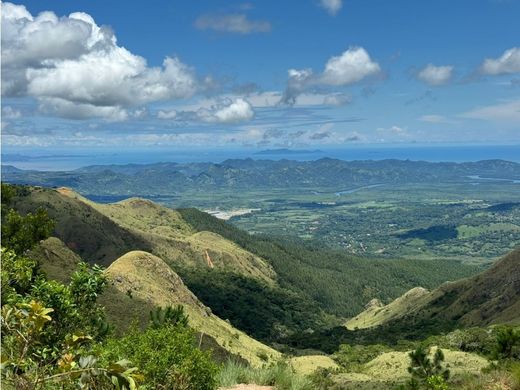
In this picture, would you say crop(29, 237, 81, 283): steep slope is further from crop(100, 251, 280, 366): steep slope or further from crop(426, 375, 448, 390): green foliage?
crop(426, 375, 448, 390): green foliage

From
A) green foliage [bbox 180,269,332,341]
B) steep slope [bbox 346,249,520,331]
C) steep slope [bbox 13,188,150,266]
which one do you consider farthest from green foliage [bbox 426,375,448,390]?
steep slope [bbox 13,188,150,266]

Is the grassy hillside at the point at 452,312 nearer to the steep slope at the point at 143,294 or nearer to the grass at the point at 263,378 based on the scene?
the steep slope at the point at 143,294

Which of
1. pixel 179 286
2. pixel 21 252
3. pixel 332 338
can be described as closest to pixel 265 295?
pixel 332 338

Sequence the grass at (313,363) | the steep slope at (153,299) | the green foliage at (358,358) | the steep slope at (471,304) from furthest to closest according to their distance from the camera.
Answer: the steep slope at (471,304), the steep slope at (153,299), the green foliage at (358,358), the grass at (313,363)

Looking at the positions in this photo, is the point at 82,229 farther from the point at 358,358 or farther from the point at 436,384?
the point at 436,384

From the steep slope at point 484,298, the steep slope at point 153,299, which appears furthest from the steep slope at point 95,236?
the steep slope at point 484,298

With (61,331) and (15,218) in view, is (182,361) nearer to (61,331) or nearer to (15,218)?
(61,331)

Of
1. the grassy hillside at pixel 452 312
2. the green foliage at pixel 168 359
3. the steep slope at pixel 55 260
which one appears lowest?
the grassy hillside at pixel 452 312
